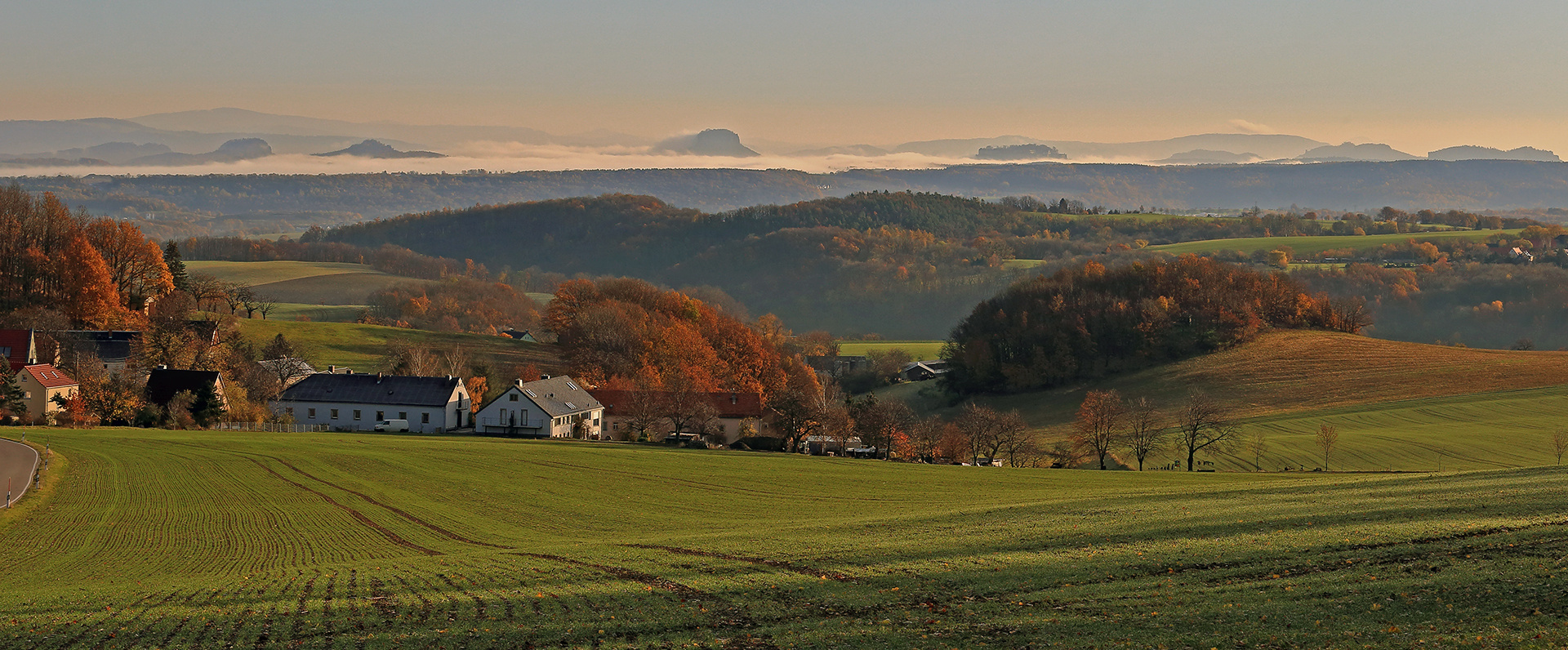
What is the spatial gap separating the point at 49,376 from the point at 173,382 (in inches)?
271

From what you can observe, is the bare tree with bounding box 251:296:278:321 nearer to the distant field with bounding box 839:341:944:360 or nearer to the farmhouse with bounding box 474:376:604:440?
the farmhouse with bounding box 474:376:604:440

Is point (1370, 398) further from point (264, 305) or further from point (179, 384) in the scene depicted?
point (264, 305)

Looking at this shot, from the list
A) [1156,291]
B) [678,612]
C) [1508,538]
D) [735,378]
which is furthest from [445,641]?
[1156,291]

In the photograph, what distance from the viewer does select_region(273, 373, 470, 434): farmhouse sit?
3088 inches

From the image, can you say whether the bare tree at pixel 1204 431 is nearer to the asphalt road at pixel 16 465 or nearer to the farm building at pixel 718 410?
the farm building at pixel 718 410

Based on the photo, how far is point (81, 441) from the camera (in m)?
52.4

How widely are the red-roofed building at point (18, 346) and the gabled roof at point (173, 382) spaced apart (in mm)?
11775

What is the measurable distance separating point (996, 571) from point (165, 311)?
94.9m

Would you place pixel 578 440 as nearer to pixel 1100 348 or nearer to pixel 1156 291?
pixel 1100 348

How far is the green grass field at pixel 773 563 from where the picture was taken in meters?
17.0

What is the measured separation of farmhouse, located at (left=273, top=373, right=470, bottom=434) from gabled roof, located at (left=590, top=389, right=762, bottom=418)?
34.0ft

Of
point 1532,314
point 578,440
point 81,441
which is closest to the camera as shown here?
point 81,441

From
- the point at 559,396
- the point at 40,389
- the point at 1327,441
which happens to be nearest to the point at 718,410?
the point at 559,396

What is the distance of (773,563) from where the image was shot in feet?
79.1
